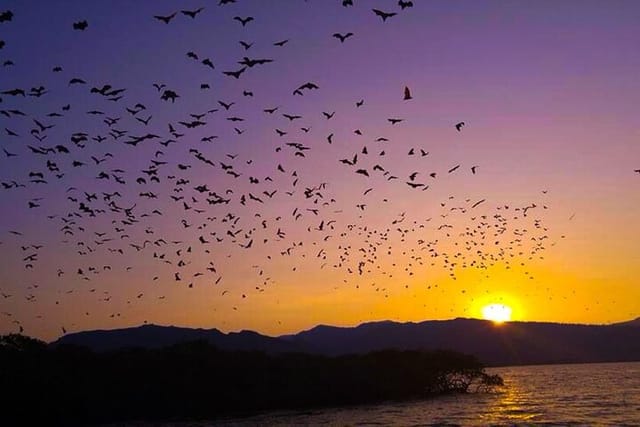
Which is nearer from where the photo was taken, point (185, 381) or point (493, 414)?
point (493, 414)

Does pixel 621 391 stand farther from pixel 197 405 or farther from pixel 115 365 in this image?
pixel 115 365

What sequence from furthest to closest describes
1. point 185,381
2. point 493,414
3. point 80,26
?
point 185,381 < point 493,414 < point 80,26

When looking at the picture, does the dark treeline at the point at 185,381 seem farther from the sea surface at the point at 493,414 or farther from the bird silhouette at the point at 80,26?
the bird silhouette at the point at 80,26

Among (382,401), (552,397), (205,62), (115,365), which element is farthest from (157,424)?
(205,62)

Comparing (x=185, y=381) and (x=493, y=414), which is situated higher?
(x=185, y=381)

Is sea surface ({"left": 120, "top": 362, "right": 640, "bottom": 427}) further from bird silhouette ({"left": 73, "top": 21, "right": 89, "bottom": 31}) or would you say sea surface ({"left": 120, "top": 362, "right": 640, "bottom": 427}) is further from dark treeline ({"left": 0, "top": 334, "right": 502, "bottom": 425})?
bird silhouette ({"left": 73, "top": 21, "right": 89, "bottom": 31})

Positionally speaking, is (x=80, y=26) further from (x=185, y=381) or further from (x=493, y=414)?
(x=185, y=381)

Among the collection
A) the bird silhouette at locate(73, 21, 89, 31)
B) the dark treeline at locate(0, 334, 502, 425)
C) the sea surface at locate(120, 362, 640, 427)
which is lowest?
the sea surface at locate(120, 362, 640, 427)

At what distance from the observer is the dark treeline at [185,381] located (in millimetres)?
104625

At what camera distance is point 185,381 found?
12562 centimetres

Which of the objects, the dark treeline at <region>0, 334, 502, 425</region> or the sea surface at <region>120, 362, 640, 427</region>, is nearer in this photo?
the sea surface at <region>120, 362, 640, 427</region>

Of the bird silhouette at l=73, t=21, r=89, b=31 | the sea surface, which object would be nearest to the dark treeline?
the sea surface

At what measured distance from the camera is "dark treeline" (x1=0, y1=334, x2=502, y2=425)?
105m

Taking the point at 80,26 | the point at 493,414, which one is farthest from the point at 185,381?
the point at 80,26
